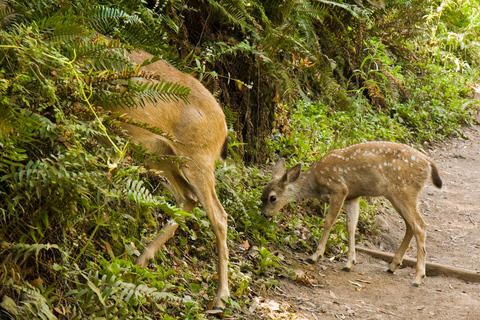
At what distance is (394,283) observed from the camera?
6777 mm

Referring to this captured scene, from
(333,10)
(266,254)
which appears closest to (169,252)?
(266,254)

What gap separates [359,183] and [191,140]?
3226mm

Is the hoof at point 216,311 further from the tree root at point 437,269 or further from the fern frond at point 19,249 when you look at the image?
the tree root at point 437,269

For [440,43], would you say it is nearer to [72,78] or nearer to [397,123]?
[397,123]

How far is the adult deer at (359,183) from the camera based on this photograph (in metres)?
7.24

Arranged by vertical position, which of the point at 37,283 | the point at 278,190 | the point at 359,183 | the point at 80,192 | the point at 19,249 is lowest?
the point at 278,190

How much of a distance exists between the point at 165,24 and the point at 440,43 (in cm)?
1395

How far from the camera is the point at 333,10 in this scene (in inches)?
436

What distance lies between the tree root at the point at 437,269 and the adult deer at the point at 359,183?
1.17ft

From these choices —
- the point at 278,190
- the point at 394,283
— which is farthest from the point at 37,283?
the point at 394,283

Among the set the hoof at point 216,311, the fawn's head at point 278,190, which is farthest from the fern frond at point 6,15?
the fawn's head at point 278,190

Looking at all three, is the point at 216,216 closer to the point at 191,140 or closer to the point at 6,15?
the point at 191,140

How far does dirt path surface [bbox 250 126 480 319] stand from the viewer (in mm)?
5531

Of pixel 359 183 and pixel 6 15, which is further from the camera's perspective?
pixel 359 183
